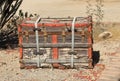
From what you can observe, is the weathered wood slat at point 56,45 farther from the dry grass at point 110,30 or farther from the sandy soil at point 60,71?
the dry grass at point 110,30

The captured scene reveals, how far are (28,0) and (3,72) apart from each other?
1318 centimetres

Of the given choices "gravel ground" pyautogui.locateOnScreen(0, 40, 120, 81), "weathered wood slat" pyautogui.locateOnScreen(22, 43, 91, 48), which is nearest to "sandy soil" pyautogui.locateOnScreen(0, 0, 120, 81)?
"gravel ground" pyautogui.locateOnScreen(0, 40, 120, 81)

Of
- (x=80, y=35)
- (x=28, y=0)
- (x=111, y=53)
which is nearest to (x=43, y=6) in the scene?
(x=28, y=0)

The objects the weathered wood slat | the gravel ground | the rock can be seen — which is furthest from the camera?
the rock

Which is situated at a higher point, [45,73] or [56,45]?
[56,45]

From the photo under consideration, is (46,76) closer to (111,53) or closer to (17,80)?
(17,80)

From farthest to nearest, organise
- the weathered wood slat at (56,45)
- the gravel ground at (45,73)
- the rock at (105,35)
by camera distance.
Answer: the rock at (105,35) → the weathered wood slat at (56,45) → the gravel ground at (45,73)

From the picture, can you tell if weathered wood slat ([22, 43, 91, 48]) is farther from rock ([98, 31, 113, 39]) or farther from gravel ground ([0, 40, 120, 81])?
rock ([98, 31, 113, 39])

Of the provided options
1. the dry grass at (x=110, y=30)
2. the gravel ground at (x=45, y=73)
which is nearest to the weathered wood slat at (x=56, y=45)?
the gravel ground at (x=45, y=73)

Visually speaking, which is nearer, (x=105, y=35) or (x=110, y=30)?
(x=105, y=35)

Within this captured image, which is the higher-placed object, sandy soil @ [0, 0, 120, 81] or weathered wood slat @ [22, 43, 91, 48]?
weathered wood slat @ [22, 43, 91, 48]

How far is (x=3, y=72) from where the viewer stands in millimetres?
9414

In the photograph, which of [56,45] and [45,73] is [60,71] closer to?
[45,73]

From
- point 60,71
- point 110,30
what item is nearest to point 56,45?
point 60,71
